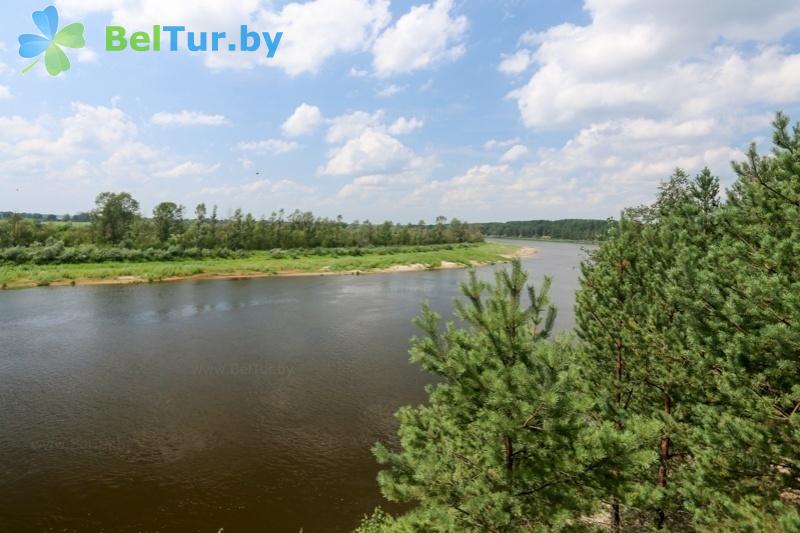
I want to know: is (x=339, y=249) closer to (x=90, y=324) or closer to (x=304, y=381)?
(x=90, y=324)

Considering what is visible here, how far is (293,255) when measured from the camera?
88875 millimetres

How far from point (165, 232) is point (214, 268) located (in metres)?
24.1

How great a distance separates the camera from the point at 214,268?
229ft

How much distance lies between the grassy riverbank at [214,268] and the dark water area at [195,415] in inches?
711

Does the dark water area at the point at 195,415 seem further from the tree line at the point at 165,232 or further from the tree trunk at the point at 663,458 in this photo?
the tree line at the point at 165,232

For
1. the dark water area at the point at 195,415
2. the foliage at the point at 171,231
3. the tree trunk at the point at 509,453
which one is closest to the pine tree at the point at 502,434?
the tree trunk at the point at 509,453

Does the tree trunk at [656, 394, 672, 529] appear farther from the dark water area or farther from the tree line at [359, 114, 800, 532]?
the dark water area

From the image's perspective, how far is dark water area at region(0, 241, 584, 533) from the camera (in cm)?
1395

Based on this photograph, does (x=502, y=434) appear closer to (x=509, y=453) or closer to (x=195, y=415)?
(x=509, y=453)

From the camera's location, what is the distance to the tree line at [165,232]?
7219 centimetres

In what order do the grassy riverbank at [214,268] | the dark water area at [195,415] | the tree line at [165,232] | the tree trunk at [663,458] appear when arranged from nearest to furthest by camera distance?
1. the tree trunk at [663,458]
2. the dark water area at [195,415]
3. the grassy riverbank at [214,268]
4. the tree line at [165,232]

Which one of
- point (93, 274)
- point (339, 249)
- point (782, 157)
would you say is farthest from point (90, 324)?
point (339, 249)

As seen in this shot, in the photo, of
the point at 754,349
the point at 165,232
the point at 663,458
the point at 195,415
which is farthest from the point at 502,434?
the point at 165,232

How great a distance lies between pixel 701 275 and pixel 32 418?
26.3m
